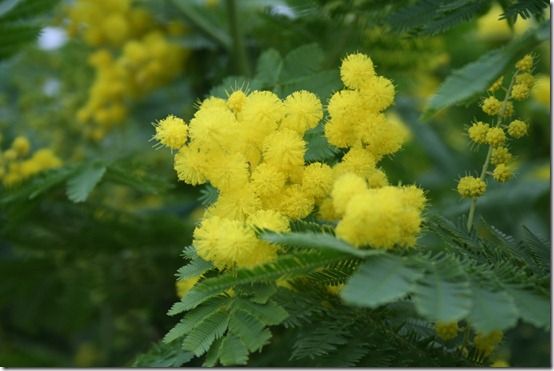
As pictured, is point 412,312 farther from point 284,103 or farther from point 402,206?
point 284,103

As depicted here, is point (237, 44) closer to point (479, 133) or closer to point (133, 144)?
point (133, 144)

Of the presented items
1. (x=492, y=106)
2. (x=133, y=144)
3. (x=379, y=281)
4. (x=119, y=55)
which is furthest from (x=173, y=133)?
(x=133, y=144)

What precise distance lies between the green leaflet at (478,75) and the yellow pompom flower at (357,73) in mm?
227

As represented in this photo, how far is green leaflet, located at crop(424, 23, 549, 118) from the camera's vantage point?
1.25 meters

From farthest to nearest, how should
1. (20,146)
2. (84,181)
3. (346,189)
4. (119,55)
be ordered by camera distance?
(119,55)
(20,146)
(84,181)
(346,189)

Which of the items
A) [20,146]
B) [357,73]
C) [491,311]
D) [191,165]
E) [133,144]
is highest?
[357,73]

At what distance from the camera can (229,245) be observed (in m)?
1.35

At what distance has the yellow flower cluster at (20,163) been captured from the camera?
7.41 feet

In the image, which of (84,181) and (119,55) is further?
(119,55)

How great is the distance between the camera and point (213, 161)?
146cm

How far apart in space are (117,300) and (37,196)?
0.57 m

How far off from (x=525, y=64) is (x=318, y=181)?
0.44 m

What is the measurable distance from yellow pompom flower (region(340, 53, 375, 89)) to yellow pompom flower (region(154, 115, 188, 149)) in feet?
0.98

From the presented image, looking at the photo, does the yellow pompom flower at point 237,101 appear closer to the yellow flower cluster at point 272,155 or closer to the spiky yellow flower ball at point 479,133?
the yellow flower cluster at point 272,155
